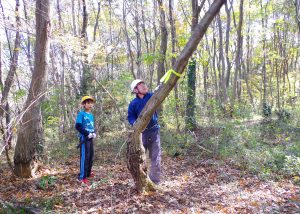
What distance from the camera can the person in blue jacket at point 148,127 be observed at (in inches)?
191

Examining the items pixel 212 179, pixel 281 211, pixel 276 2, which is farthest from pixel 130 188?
pixel 276 2

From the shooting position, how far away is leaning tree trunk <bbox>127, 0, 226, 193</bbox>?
348 centimetres

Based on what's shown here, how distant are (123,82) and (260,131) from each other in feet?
19.4

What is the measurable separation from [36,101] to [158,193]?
335 cm

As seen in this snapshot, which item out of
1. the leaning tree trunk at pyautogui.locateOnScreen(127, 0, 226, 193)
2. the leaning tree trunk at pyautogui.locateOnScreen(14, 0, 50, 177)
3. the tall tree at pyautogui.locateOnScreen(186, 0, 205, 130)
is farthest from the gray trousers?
the tall tree at pyautogui.locateOnScreen(186, 0, 205, 130)

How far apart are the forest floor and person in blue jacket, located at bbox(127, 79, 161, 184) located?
44 cm

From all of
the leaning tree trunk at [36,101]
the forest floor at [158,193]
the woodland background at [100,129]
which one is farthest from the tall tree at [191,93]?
the leaning tree trunk at [36,101]

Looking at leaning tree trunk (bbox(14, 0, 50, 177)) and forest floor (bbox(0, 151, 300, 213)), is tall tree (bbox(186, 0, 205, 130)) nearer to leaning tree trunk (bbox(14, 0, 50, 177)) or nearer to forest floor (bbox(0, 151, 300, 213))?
forest floor (bbox(0, 151, 300, 213))

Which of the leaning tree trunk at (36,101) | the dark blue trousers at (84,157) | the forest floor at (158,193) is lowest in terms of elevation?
the forest floor at (158,193)

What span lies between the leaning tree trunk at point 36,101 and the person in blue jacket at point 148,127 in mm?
2325

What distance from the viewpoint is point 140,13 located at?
17.4m

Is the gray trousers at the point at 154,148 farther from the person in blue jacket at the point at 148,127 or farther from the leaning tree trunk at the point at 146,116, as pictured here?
the leaning tree trunk at the point at 146,116

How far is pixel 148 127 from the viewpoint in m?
4.94

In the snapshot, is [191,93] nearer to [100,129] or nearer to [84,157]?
[100,129]
